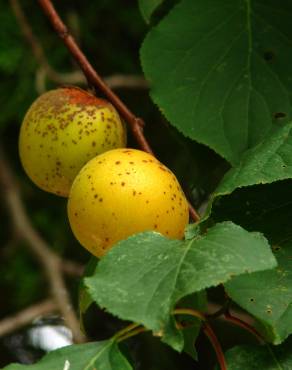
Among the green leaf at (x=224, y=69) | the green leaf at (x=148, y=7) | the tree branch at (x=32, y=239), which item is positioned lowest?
the tree branch at (x=32, y=239)

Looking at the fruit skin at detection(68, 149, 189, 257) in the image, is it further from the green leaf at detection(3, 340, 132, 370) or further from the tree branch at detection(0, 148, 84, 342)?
the tree branch at detection(0, 148, 84, 342)

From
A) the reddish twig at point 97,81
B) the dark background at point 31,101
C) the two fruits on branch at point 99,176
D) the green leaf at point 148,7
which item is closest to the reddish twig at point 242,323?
the two fruits on branch at point 99,176

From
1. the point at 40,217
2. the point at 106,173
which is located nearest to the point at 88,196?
the point at 106,173

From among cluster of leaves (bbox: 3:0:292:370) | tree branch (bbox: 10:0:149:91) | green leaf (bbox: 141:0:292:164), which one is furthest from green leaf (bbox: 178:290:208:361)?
tree branch (bbox: 10:0:149:91)

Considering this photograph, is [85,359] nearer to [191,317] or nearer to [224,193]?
[191,317]

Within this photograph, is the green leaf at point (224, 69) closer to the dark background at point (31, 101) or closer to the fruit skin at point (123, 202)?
the fruit skin at point (123, 202)
